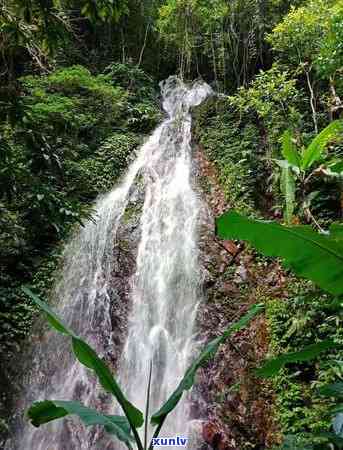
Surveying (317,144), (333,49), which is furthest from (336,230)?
(333,49)

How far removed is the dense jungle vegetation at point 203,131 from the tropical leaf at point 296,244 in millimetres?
22

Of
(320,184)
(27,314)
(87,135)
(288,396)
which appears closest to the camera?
(288,396)

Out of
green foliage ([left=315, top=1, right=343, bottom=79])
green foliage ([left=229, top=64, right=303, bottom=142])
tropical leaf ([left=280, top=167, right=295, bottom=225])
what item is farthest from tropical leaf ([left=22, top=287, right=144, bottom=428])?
green foliage ([left=229, top=64, right=303, bottom=142])

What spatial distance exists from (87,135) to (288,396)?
8101mm

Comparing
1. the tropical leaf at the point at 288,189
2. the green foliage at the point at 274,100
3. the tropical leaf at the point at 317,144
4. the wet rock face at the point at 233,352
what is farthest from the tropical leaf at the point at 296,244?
the green foliage at the point at 274,100

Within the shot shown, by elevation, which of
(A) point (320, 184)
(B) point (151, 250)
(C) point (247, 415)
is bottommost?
(C) point (247, 415)

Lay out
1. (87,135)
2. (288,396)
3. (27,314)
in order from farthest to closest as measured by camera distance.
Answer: (87,135), (27,314), (288,396)

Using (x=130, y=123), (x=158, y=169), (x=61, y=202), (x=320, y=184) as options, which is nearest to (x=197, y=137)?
(x=158, y=169)

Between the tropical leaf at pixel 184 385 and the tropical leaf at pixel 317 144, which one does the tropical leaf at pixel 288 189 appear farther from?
the tropical leaf at pixel 184 385

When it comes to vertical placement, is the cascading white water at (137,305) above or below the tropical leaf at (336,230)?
below

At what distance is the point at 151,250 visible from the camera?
23.5 feet

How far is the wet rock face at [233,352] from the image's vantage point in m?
4.57

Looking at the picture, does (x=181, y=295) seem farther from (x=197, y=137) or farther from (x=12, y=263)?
(x=197, y=137)

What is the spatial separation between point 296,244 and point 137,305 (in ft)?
17.5
